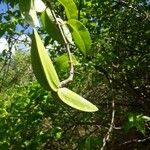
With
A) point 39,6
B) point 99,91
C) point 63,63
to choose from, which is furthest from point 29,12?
point 99,91

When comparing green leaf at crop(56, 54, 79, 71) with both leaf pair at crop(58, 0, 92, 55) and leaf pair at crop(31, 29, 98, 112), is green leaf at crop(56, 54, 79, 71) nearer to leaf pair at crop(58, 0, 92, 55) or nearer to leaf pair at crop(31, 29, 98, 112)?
leaf pair at crop(58, 0, 92, 55)

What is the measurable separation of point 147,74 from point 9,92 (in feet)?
10.9

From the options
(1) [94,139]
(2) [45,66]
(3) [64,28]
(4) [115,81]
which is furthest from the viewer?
(4) [115,81]

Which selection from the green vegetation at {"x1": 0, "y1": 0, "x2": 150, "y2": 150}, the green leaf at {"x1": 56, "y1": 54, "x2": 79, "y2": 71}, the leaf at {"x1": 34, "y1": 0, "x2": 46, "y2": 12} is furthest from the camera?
the green vegetation at {"x1": 0, "y1": 0, "x2": 150, "y2": 150}

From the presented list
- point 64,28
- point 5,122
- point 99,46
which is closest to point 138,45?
point 99,46

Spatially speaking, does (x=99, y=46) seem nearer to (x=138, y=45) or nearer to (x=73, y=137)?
(x=138, y=45)

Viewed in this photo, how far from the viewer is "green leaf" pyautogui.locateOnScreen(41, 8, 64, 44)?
67cm

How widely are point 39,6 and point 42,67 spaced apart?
0.54 feet

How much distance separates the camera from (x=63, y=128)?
4.64m

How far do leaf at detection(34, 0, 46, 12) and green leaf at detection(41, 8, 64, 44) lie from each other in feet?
0.05

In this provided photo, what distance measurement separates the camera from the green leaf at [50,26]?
0.67 m

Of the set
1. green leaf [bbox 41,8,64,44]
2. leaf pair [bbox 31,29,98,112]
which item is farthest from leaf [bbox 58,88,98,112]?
green leaf [bbox 41,8,64,44]

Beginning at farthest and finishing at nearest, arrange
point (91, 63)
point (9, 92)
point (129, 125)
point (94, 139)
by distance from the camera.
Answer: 1. point (9, 92)
2. point (91, 63)
3. point (94, 139)
4. point (129, 125)

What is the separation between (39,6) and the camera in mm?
671
